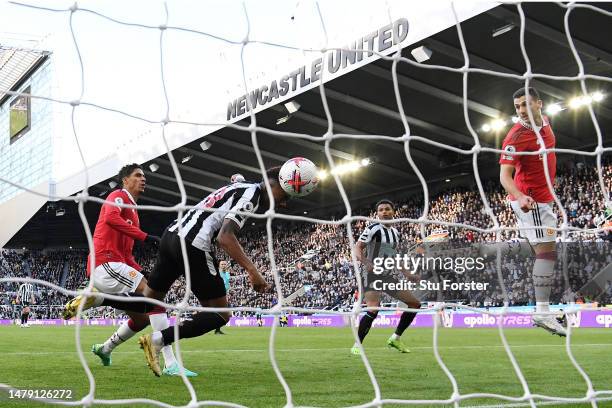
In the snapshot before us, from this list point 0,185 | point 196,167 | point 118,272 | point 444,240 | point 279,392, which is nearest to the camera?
point 279,392

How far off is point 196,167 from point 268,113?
8.24 meters

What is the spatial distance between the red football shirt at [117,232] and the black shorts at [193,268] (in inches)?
19.8

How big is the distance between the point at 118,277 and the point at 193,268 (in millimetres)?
1366

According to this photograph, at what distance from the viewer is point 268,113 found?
23984 millimetres

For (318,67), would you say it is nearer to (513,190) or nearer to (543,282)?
(543,282)

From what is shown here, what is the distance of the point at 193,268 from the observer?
540 cm

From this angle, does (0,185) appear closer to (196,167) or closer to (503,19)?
(196,167)

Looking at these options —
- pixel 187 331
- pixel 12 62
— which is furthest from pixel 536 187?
pixel 12 62

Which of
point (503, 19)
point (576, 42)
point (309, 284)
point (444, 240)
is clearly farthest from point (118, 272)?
point (309, 284)

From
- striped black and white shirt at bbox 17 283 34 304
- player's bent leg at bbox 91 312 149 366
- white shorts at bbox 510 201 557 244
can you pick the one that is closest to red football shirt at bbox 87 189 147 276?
player's bent leg at bbox 91 312 149 366

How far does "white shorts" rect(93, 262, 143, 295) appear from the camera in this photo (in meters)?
6.49

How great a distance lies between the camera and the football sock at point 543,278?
17.0ft

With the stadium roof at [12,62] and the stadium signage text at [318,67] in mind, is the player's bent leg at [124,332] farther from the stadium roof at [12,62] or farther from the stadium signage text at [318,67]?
the stadium signage text at [318,67]

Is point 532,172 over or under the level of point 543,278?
over
